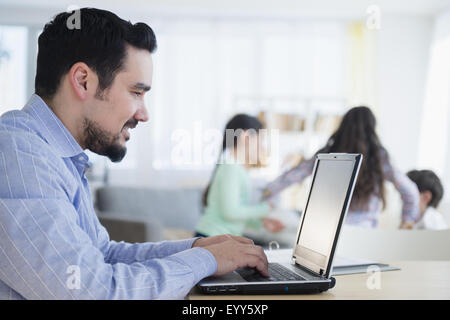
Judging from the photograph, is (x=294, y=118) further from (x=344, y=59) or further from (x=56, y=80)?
(x=56, y=80)

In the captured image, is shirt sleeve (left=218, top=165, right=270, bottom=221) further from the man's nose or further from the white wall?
the white wall

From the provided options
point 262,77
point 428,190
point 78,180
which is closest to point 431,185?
point 428,190

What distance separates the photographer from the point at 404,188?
2.69 m

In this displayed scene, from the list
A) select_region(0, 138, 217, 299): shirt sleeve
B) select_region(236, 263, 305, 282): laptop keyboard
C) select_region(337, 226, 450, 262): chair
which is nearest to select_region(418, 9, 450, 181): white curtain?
select_region(337, 226, 450, 262): chair

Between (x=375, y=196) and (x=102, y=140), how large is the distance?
68.1 inches

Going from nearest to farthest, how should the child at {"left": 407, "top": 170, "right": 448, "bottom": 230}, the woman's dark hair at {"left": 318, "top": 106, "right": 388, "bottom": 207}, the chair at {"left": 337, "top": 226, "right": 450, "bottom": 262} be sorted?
the chair at {"left": 337, "top": 226, "right": 450, "bottom": 262} < the woman's dark hair at {"left": 318, "top": 106, "right": 388, "bottom": 207} < the child at {"left": 407, "top": 170, "right": 448, "bottom": 230}

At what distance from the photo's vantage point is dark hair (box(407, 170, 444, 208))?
10.3ft

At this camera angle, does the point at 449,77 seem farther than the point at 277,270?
Yes

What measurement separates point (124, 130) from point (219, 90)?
5.60m

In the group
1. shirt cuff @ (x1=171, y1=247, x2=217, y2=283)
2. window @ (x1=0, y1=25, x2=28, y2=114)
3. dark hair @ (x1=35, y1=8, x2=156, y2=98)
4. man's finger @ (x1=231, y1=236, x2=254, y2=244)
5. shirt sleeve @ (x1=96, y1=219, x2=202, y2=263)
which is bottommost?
shirt sleeve @ (x1=96, y1=219, x2=202, y2=263)

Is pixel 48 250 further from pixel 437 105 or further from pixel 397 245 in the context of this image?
pixel 437 105

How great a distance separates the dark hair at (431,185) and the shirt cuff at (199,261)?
7.94 feet
